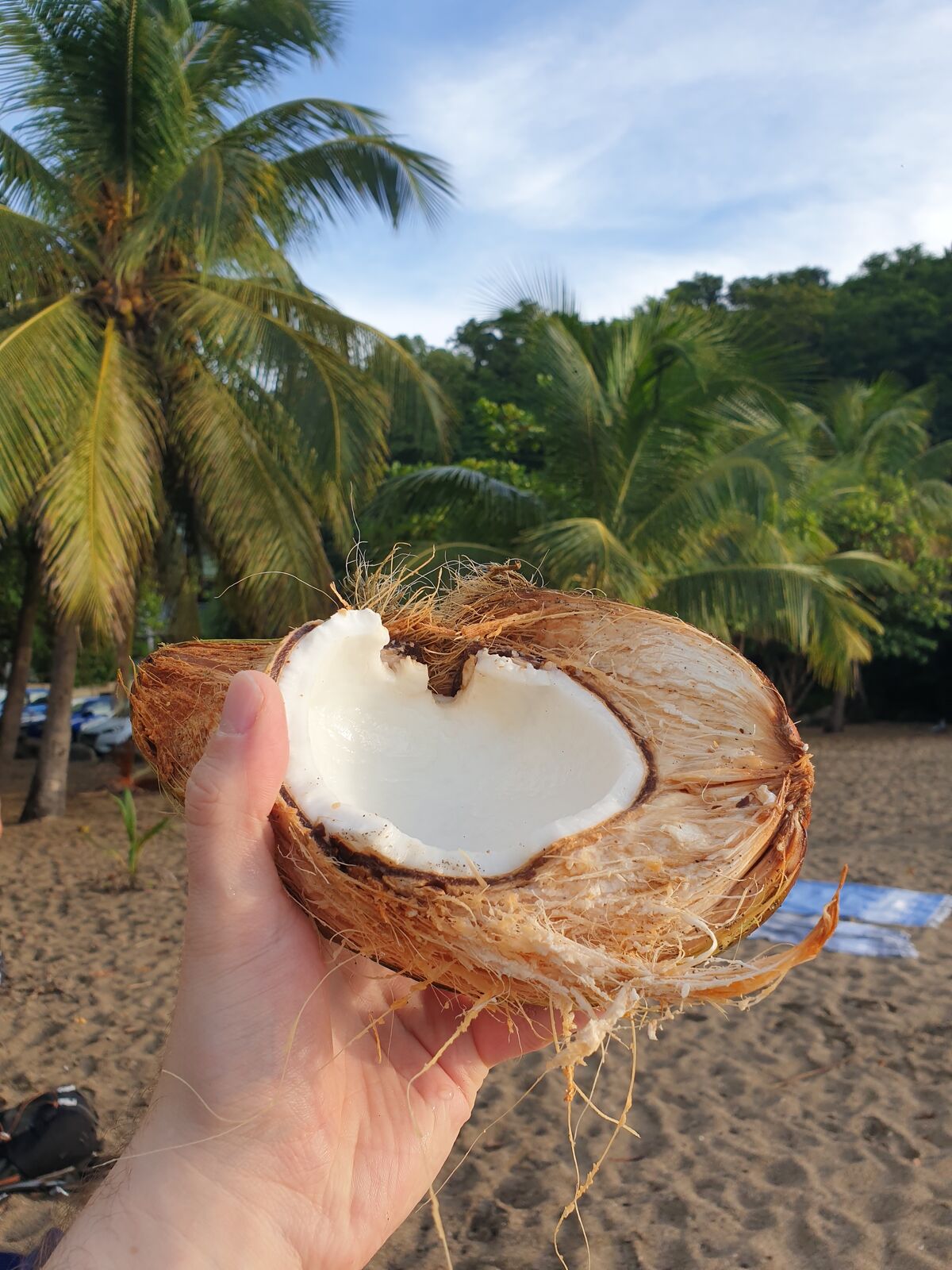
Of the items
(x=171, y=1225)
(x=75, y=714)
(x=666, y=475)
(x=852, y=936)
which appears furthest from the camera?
(x=75, y=714)

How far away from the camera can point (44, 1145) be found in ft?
9.88

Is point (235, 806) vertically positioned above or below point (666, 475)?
below

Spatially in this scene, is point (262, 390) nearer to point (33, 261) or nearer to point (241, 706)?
point (33, 261)

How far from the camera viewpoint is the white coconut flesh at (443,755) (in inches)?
56.5

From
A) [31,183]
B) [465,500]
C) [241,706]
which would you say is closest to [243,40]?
[31,183]

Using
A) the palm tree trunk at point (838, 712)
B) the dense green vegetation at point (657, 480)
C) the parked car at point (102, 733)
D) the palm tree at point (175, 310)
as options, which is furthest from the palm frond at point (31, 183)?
the palm tree trunk at point (838, 712)

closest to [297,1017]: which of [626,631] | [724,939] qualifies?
[724,939]

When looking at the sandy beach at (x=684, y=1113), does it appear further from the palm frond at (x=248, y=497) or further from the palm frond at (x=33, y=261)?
the palm frond at (x=33, y=261)

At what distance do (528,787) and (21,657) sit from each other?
38.6 ft

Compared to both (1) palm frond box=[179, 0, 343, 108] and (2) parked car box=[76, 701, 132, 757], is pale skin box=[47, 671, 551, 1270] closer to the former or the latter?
(1) palm frond box=[179, 0, 343, 108]

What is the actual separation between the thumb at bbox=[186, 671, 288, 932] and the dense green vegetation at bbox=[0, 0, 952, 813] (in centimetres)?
535

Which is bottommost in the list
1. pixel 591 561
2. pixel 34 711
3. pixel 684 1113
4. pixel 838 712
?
pixel 838 712

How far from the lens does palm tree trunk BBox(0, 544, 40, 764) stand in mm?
10555

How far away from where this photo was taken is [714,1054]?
4645mm
